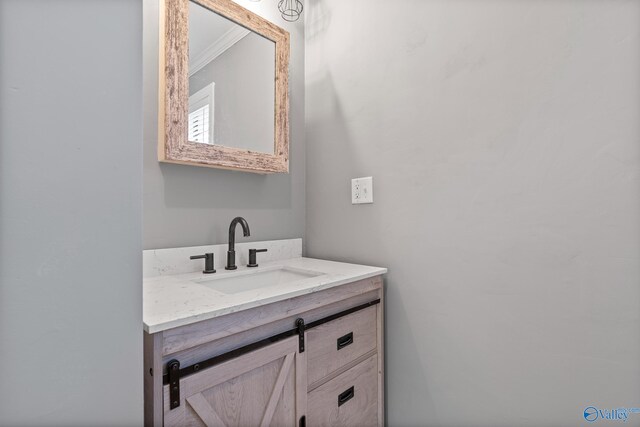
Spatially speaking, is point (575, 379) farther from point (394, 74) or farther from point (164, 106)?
point (164, 106)

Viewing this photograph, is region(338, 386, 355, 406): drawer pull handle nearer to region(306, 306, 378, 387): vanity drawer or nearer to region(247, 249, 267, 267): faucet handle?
region(306, 306, 378, 387): vanity drawer

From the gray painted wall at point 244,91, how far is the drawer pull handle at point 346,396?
3.35ft

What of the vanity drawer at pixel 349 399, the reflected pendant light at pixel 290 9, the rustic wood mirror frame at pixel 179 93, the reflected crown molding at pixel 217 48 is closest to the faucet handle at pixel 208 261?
the rustic wood mirror frame at pixel 179 93

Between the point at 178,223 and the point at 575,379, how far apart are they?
141 cm

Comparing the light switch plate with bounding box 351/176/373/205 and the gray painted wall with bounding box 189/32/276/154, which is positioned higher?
the gray painted wall with bounding box 189/32/276/154

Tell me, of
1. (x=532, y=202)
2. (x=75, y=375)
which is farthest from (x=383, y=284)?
(x=75, y=375)

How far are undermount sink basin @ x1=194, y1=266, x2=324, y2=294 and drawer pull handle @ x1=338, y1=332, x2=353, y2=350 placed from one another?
242mm

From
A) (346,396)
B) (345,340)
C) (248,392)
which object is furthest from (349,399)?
(248,392)

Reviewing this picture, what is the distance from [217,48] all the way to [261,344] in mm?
1126

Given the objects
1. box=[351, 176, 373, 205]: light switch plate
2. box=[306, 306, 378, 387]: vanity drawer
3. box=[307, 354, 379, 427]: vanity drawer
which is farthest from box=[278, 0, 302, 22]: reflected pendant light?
box=[307, 354, 379, 427]: vanity drawer

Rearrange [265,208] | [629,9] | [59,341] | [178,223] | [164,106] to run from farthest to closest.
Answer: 1. [265,208]
2. [178,223]
3. [164,106]
4. [629,9]
5. [59,341]

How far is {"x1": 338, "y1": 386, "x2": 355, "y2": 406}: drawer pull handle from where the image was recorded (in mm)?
1062

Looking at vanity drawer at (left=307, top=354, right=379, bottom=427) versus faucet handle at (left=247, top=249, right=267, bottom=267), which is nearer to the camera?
vanity drawer at (left=307, top=354, right=379, bottom=427)

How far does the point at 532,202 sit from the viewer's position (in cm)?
97
